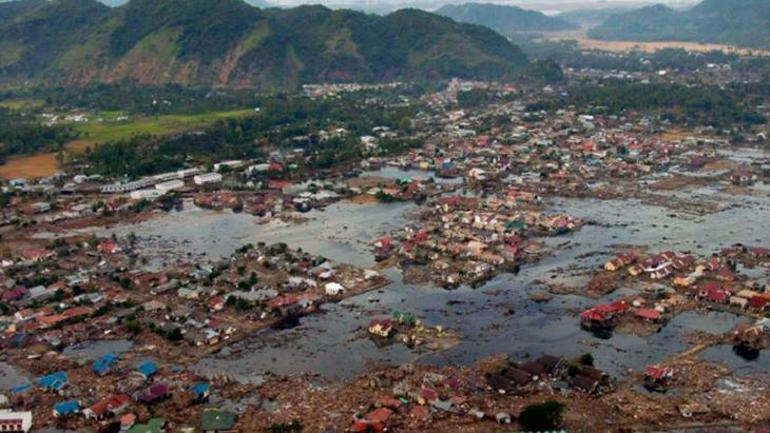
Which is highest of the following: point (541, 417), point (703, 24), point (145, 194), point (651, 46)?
point (703, 24)

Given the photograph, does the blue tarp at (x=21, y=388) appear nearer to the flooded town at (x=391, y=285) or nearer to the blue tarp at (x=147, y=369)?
the flooded town at (x=391, y=285)

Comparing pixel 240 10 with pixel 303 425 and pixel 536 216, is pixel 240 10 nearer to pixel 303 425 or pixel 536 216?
pixel 536 216

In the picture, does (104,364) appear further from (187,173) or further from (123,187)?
(187,173)

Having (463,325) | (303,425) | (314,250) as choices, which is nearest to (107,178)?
(314,250)

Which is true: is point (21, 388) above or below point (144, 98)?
below

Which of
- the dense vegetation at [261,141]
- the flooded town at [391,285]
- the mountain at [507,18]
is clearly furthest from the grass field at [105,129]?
the mountain at [507,18]

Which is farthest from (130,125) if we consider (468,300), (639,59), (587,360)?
(639,59)

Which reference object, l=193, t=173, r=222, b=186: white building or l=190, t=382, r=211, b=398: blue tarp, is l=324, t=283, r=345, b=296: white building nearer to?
l=190, t=382, r=211, b=398: blue tarp
